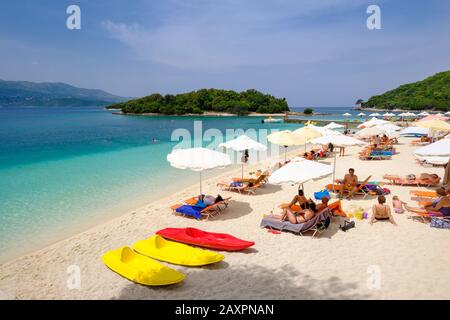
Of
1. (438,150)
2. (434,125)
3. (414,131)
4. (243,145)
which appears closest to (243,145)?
(243,145)

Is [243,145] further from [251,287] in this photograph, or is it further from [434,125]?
[434,125]

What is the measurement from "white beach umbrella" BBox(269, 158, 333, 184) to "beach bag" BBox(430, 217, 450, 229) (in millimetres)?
2607

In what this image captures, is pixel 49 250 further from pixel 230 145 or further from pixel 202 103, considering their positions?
pixel 202 103

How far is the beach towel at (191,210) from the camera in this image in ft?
28.1

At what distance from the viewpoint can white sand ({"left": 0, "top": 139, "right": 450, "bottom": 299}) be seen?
4863mm

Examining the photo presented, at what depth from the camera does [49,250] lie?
284 inches

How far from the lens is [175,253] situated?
6.14 metres

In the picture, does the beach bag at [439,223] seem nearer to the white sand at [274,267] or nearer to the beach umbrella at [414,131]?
the white sand at [274,267]

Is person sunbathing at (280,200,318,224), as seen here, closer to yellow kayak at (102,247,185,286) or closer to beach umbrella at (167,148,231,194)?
beach umbrella at (167,148,231,194)

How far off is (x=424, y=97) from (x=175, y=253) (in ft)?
417

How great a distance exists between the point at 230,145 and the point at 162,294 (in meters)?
7.85

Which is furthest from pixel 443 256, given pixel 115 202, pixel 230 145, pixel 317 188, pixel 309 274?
pixel 115 202

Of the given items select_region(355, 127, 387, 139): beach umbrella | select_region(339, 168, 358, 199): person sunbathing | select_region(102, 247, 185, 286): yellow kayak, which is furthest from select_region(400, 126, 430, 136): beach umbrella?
select_region(102, 247, 185, 286): yellow kayak

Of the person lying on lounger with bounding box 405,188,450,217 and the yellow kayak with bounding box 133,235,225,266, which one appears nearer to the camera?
the yellow kayak with bounding box 133,235,225,266
